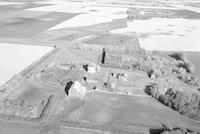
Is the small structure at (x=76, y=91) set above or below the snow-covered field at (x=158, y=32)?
below

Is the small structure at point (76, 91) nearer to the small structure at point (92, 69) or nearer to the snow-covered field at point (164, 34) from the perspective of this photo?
the small structure at point (92, 69)

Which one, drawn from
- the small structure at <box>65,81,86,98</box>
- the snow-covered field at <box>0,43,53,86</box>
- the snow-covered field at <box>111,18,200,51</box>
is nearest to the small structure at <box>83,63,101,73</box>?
the small structure at <box>65,81,86,98</box>

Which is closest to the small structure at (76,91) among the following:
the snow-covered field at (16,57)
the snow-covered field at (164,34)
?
the snow-covered field at (16,57)

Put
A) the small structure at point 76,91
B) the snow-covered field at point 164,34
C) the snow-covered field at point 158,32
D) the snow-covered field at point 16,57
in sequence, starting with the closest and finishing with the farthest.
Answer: the small structure at point 76,91, the snow-covered field at point 16,57, the snow-covered field at point 164,34, the snow-covered field at point 158,32

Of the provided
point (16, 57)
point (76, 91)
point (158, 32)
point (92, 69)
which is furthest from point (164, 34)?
point (76, 91)

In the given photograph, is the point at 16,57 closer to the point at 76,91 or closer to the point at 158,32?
the point at 76,91

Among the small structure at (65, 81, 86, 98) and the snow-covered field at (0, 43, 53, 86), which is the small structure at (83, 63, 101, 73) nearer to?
the small structure at (65, 81, 86, 98)

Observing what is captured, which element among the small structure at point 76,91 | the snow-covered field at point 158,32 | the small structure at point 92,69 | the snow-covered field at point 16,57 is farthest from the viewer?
the snow-covered field at point 158,32
